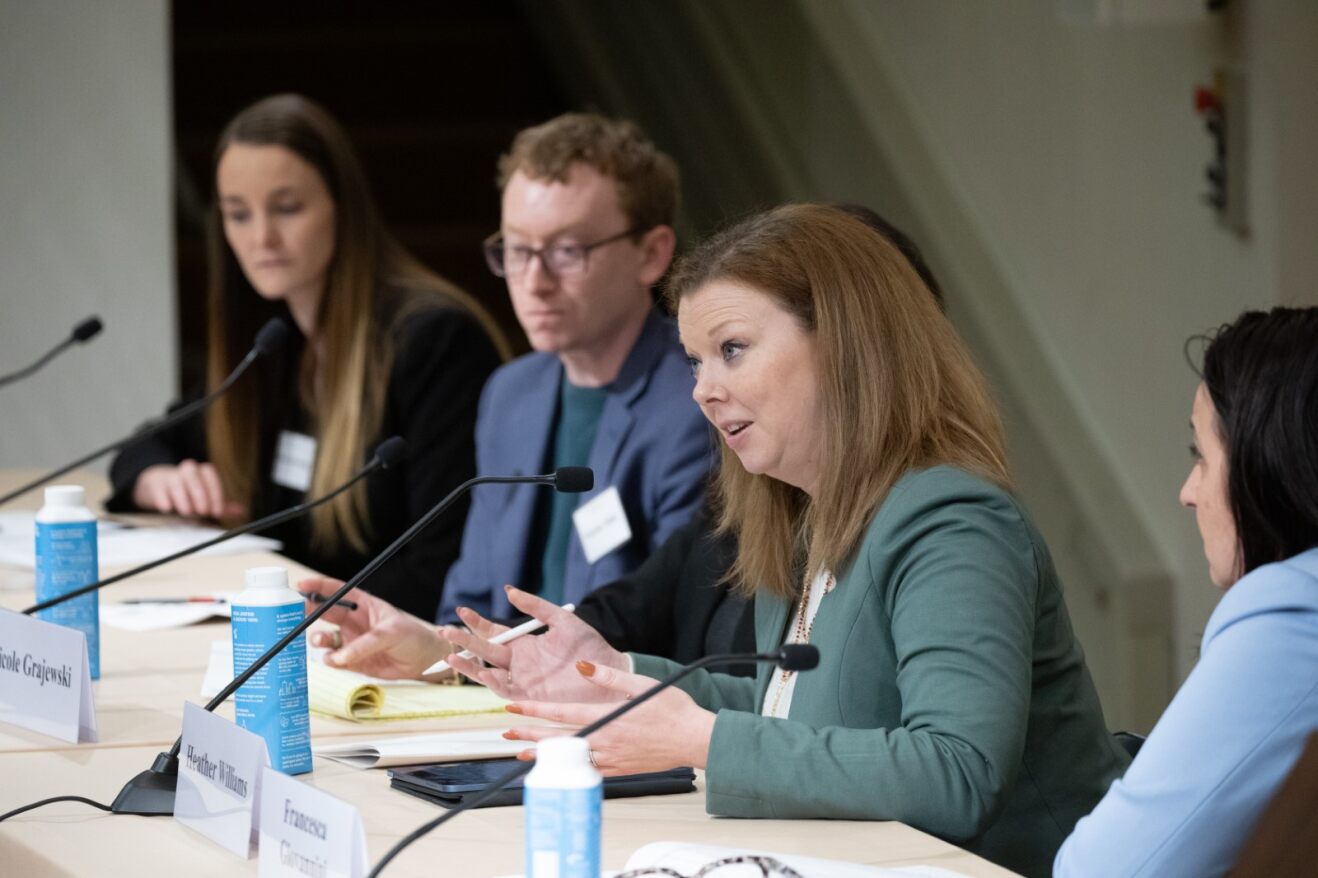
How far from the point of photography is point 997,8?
4336 millimetres

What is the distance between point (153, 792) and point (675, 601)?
1.01m

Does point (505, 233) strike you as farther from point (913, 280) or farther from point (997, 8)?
point (997, 8)

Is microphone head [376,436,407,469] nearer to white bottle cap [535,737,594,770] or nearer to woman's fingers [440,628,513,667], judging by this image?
woman's fingers [440,628,513,667]

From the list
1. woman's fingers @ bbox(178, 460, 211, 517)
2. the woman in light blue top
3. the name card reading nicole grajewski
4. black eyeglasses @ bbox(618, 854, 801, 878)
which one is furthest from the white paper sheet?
the woman in light blue top

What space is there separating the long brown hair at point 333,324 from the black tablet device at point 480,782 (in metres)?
1.73

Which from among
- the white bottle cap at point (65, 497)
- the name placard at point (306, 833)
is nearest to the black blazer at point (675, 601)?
the white bottle cap at point (65, 497)

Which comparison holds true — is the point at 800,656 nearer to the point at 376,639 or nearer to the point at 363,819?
the point at 363,819

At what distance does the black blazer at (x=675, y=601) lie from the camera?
7.92ft

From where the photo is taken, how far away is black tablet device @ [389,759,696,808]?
161cm

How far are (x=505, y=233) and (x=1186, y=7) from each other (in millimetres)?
1514

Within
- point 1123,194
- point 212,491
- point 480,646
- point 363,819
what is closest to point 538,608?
point 480,646

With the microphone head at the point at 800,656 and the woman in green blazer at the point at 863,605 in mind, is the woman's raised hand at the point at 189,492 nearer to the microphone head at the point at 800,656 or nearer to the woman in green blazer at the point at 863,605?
the woman in green blazer at the point at 863,605

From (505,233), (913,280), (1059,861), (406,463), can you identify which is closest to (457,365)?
(406,463)

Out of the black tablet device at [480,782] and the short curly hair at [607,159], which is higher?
the short curly hair at [607,159]
